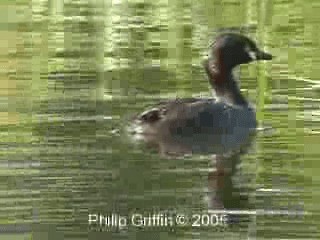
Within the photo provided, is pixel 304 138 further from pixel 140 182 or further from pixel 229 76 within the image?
pixel 140 182

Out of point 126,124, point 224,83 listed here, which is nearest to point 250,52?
point 224,83

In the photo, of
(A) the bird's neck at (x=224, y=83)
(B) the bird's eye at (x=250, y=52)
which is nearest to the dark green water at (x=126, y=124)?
(A) the bird's neck at (x=224, y=83)

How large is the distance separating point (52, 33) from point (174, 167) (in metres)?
4.56

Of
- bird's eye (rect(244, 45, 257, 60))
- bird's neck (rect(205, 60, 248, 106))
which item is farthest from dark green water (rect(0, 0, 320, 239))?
bird's eye (rect(244, 45, 257, 60))

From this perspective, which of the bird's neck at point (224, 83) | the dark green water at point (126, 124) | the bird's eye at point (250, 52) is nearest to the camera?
the dark green water at point (126, 124)

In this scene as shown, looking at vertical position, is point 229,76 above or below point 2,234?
above

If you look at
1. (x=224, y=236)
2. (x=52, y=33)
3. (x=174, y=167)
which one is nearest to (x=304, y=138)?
(x=174, y=167)

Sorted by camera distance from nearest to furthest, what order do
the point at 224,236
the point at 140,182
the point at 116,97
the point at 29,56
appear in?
1. the point at 224,236
2. the point at 140,182
3. the point at 116,97
4. the point at 29,56

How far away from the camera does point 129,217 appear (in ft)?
18.1

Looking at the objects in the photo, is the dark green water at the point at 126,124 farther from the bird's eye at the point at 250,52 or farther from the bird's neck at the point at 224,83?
the bird's eye at the point at 250,52

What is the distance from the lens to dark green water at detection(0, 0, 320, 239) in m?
5.56

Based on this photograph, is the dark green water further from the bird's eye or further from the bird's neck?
the bird's eye

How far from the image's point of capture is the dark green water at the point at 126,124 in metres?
5.56

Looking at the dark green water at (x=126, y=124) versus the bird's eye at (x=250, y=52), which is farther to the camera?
the bird's eye at (x=250, y=52)
